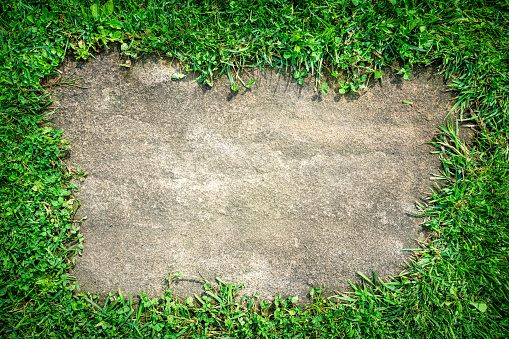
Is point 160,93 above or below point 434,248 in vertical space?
above

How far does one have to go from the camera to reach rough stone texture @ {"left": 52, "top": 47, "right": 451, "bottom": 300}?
2.24 metres

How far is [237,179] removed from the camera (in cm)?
225

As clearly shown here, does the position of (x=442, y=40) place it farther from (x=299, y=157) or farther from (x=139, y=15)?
(x=139, y=15)

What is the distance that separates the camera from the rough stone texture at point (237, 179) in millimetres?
2236

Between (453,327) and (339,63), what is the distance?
250 centimetres

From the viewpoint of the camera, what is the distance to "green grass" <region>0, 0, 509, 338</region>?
2.15 m

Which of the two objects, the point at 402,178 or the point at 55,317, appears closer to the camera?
the point at 55,317

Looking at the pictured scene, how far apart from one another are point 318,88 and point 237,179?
1.10 meters

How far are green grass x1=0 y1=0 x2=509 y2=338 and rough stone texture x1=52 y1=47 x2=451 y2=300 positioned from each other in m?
0.15

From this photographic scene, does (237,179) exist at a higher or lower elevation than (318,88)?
lower

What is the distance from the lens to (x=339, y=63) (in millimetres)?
2268

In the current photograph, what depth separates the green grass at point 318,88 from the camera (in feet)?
7.07

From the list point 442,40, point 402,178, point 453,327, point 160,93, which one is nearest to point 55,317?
point 160,93

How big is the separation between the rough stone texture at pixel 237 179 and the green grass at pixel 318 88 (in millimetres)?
152
